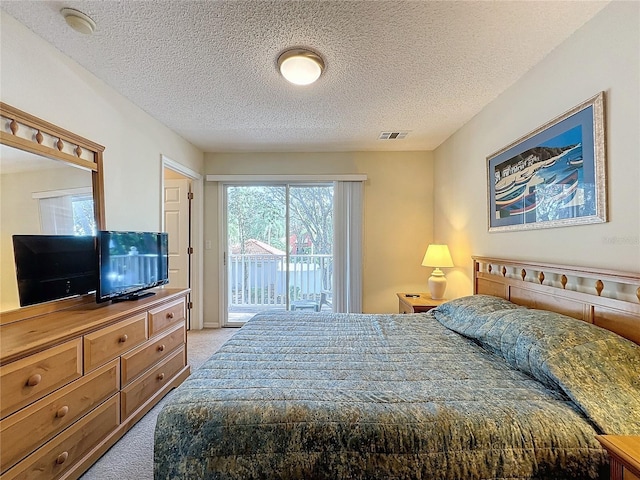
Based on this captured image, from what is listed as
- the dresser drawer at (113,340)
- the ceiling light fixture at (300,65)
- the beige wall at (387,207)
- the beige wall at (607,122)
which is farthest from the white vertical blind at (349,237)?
the dresser drawer at (113,340)

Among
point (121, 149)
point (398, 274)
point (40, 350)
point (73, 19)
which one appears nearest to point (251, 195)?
point (121, 149)

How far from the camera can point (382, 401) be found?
3.73 feet

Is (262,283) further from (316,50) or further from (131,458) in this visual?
(316,50)

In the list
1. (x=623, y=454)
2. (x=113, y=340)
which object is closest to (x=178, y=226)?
(x=113, y=340)

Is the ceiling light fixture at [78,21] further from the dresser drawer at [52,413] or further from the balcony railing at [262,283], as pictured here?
the balcony railing at [262,283]

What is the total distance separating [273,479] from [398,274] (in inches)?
128

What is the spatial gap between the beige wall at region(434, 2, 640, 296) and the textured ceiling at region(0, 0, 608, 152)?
0.41ft

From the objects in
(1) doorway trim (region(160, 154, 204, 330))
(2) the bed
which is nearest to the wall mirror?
(2) the bed

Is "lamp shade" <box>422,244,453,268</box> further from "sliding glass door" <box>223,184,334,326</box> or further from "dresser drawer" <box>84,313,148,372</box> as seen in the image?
"dresser drawer" <box>84,313,148,372</box>

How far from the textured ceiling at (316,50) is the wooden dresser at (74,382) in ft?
5.58

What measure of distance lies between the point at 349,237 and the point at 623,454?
322 cm

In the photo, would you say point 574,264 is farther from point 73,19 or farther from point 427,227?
point 73,19

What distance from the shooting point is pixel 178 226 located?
4023 mm

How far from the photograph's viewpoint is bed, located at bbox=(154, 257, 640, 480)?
1018 millimetres
